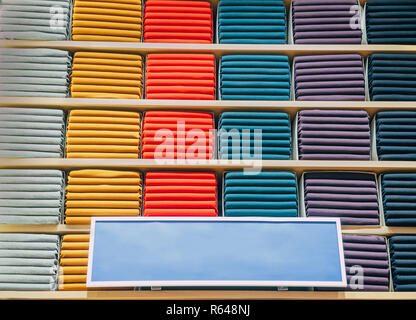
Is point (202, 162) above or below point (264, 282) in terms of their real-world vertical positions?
above

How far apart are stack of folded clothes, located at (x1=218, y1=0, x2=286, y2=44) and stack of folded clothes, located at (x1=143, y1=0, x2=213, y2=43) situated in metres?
0.10

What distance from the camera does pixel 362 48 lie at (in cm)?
321

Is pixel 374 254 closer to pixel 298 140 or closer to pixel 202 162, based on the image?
pixel 298 140

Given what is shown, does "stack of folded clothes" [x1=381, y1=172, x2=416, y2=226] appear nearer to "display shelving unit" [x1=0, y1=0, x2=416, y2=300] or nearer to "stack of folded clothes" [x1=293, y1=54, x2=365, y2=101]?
"display shelving unit" [x1=0, y1=0, x2=416, y2=300]

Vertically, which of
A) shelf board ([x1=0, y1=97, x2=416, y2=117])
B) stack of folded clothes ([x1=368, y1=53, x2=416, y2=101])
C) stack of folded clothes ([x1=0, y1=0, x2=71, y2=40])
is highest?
stack of folded clothes ([x1=0, y1=0, x2=71, y2=40])

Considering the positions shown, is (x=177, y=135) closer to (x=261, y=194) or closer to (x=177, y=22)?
(x=261, y=194)

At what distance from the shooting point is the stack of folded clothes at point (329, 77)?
123 inches

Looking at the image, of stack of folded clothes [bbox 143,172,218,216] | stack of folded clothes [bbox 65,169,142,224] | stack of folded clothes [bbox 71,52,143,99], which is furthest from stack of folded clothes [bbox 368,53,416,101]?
stack of folded clothes [bbox 65,169,142,224]

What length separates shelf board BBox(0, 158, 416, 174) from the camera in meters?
2.97

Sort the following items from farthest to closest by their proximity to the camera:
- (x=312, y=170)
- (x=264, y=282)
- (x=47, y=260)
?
(x=312, y=170)
(x=47, y=260)
(x=264, y=282)

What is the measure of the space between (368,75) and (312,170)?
750 millimetres

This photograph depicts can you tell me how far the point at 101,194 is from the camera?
2.95 metres
